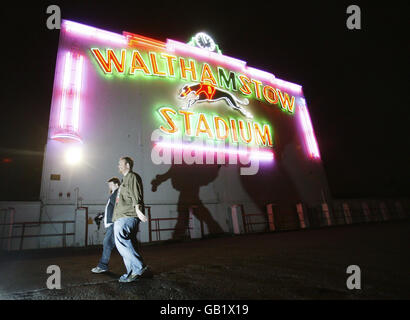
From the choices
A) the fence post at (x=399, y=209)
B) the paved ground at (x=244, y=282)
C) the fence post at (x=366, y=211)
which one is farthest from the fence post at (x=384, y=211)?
the paved ground at (x=244, y=282)

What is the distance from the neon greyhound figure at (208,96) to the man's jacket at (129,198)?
10777 mm

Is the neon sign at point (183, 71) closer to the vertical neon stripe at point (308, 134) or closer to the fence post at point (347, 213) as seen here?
the vertical neon stripe at point (308, 134)

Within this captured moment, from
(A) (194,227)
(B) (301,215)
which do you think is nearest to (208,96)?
(A) (194,227)

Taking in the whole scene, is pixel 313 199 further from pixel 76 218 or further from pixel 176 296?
pixel 176 296

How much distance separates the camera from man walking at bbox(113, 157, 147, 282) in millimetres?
2955

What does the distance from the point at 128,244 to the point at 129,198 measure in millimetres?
604

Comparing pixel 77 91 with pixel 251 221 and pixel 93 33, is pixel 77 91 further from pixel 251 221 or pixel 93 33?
pixel 251 221

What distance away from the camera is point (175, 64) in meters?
14.1

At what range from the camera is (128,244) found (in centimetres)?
296

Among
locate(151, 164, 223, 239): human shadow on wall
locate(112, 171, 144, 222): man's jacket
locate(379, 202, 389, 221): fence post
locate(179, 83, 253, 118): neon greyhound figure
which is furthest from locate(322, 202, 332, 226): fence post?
locate(112, 171, 144, 222): man's jacket

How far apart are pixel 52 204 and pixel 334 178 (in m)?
23.6

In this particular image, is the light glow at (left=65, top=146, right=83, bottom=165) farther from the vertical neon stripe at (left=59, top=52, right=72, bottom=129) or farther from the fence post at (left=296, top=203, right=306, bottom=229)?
the fence post at (left=296, top=203, right=306, bottom=229)

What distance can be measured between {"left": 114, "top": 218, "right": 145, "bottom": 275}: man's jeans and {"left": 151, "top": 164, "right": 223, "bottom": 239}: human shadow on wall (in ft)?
27.3

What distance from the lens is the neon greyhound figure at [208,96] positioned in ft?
45.0
